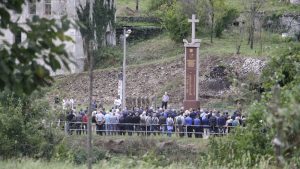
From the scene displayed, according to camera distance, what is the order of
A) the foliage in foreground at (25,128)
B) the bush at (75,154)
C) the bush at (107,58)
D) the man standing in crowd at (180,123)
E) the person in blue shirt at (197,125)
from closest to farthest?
the bush at (75,154)
the foliage in foreground at (25,128)
the person in blue shirt at (197,125)
the man standing in crowd at (180,123)
the bush at (107,58)

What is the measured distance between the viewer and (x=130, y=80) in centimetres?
5328

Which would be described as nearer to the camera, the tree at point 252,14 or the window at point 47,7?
the window at point 47,7

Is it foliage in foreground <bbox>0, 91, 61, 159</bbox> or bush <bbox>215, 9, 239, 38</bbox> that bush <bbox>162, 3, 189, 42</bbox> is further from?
foliage in foreground <bbox>0, 91, 61, 159</bbox>

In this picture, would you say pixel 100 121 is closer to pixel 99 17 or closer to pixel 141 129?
pixel 141 129

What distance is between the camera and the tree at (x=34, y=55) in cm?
807

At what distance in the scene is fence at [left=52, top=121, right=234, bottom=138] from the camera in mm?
33344

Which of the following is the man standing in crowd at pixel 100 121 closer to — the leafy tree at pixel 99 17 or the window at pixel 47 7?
the leafy tree at pixel 99 17

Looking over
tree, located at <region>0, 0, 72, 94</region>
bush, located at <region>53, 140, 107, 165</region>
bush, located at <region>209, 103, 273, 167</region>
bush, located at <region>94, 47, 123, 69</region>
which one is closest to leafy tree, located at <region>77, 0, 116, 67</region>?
bush, located at <region>94, 47, 123, 69</region>

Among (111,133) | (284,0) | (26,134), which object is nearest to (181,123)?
(111,133)

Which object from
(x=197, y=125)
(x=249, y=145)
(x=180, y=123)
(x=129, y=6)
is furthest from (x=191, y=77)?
(x=129, y=6)

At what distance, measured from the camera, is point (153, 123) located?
34031mm

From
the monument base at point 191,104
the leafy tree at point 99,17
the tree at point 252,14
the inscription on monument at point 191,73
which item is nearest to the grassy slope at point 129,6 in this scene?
the leafy tree at point 99,17

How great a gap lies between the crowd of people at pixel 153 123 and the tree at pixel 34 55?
24878 millimetres

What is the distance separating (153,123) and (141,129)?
0.66 m
